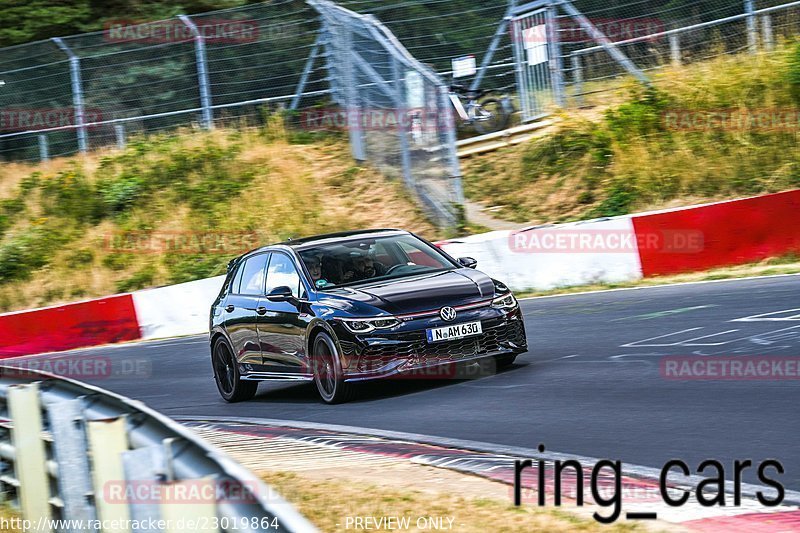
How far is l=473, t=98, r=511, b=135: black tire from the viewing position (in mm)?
24656

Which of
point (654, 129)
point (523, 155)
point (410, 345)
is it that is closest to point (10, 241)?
point (523, 155)

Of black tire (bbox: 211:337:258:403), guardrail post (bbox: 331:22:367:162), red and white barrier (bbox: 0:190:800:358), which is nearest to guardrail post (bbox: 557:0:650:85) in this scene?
guardrail post (bbox: 331:22:367:162)

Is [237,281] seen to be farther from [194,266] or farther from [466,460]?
[194,266]

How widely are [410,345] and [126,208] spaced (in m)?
17.1

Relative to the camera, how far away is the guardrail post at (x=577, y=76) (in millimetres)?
23031

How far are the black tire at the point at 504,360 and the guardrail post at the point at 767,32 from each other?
12.6 metres

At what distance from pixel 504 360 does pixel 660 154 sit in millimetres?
10191

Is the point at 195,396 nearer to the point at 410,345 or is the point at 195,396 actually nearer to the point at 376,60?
the point at 410,345

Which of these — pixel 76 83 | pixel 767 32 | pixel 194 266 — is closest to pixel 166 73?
pixel 76 83

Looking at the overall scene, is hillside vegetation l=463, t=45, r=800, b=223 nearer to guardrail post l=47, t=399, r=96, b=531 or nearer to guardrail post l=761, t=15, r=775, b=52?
guardrail post l=761, t=15, r=775, b=52

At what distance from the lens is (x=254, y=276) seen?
12453mm

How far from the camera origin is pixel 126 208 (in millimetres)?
26344

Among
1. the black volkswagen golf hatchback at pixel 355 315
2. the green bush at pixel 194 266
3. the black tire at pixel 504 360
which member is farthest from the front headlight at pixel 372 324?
the green bush at pixel 194 266

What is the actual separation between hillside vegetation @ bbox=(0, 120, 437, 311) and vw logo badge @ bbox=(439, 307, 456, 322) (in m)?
11.3
